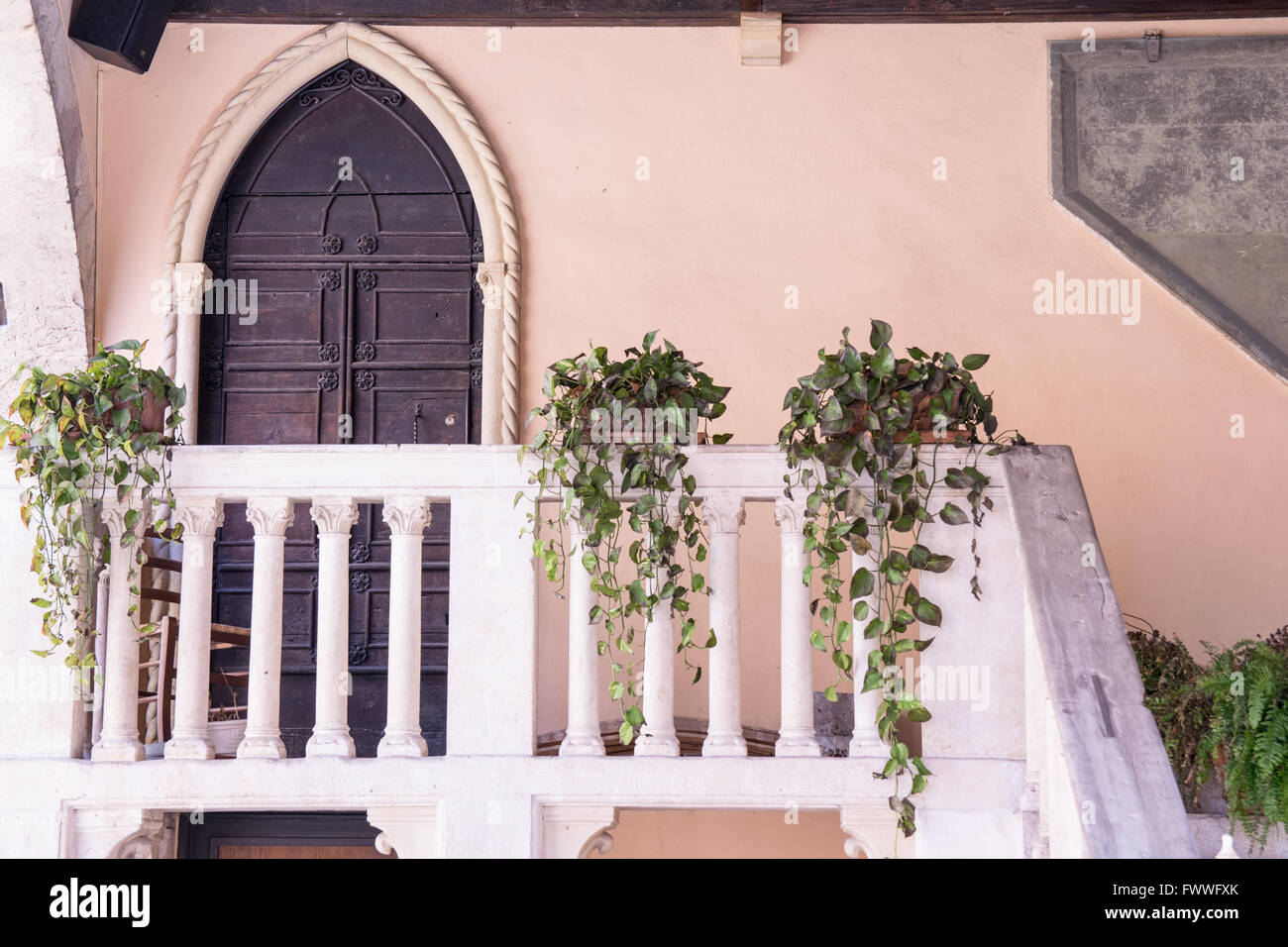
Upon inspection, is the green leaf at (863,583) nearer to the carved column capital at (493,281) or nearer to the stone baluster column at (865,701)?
the stone baluster column at (865,701)

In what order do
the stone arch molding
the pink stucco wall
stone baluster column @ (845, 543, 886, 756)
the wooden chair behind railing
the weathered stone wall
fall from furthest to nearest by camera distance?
the stone arch molding → the pink stucco wall → the weathered stone wall → the wooden chair behind railing → stone baluster column @ (845, 543, 886, 756)

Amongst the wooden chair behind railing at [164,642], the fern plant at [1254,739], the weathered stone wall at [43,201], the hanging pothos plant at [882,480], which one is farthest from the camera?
the weathered stone wall at [43,201]

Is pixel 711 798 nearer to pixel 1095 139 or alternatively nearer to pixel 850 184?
pixel 850 184

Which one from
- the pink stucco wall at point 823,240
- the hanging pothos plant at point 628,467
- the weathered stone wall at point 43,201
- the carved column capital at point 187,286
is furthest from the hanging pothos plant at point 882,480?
the weathered stone wall at point 43,201

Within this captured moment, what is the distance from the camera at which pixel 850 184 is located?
5996 millimetres

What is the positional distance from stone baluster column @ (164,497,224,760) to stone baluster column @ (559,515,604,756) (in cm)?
95

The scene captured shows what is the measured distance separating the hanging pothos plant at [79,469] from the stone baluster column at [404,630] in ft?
2.04

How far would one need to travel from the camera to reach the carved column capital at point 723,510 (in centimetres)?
371

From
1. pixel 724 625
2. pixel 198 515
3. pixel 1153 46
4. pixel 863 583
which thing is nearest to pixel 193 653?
pixel 198 515

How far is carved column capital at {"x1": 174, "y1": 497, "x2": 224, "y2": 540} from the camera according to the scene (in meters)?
3.76

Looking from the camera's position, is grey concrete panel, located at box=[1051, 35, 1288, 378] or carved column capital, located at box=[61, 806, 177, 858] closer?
carved column capital, located at box=[61, 806, 177, 858]

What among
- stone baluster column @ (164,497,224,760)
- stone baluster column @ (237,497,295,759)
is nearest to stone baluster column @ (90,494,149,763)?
stone baluster column @ (164,497,224,760)

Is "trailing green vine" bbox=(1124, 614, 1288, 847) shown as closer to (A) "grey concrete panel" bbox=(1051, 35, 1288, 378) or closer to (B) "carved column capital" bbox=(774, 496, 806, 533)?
(B) "carved column capital" bbox=(774, 496, 806, 533)
